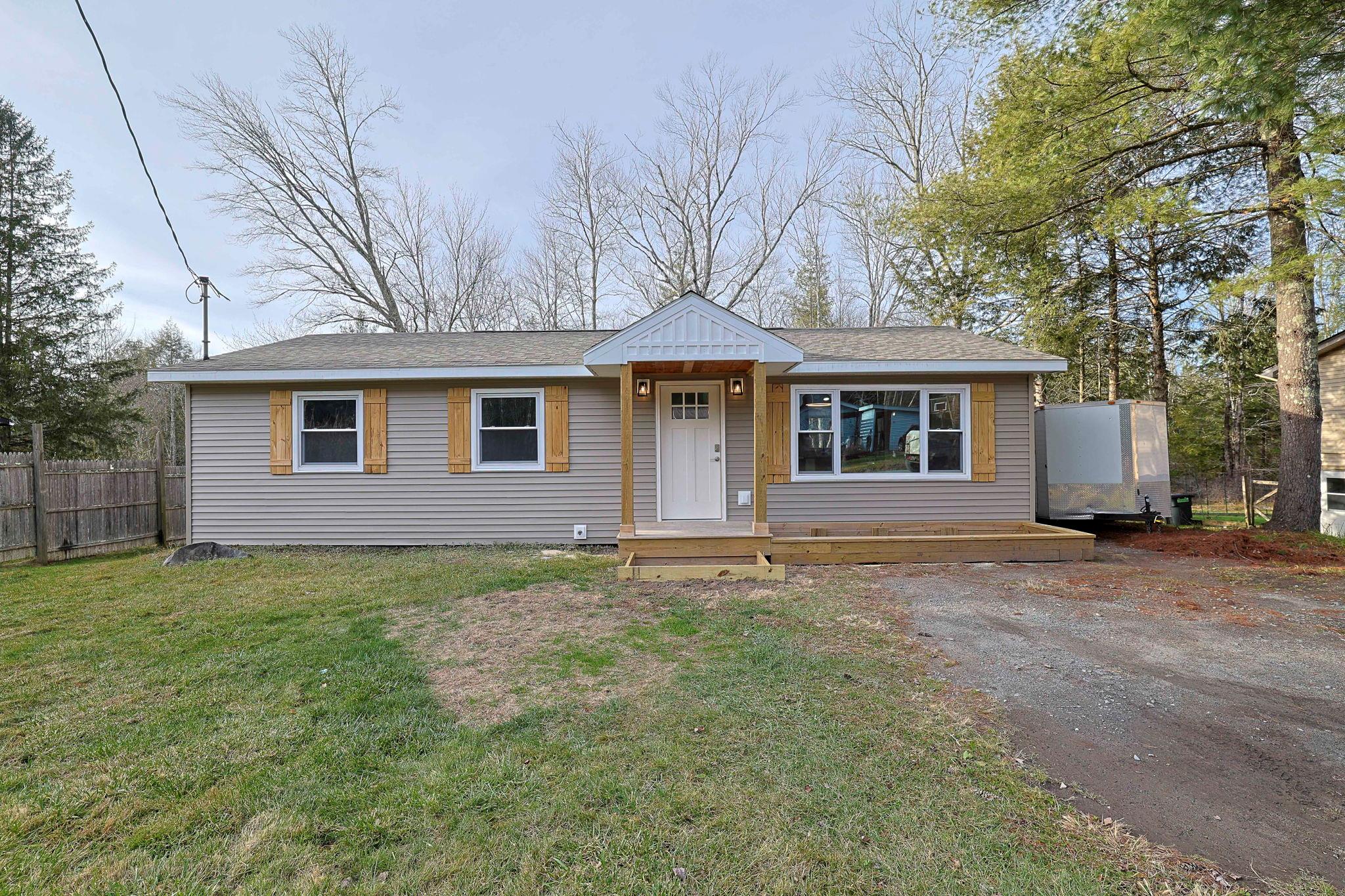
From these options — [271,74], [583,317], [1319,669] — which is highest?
[271,74]

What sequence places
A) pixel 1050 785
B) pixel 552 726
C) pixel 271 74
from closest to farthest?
pixel 1050 785
pixel 552 726
pixel 271 74

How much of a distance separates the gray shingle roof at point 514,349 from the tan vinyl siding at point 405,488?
485mm

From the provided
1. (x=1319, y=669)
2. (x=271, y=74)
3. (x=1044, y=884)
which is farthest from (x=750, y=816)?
(x=271, y=74)

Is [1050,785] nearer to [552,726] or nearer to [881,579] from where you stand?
[552,726]

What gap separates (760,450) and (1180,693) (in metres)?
4.19

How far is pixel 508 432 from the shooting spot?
8.43 metres

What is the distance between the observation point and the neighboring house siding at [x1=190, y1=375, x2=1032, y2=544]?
8.33 m

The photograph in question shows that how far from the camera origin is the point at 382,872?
1.85m

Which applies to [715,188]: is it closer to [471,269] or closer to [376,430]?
[471,269]

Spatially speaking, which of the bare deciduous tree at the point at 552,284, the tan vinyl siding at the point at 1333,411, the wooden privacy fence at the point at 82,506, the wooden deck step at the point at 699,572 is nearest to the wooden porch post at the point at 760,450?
the wooden deck step at the point at 699,572

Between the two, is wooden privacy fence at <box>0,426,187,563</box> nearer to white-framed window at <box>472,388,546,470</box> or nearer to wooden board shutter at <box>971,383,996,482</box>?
white-framed window at <box>472,388,546,470</box>

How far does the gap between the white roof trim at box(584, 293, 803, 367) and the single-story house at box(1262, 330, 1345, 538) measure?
916 cm

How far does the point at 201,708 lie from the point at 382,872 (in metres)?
1.97

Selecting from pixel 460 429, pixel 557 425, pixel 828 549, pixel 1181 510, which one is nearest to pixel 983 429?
pixel 828 549
